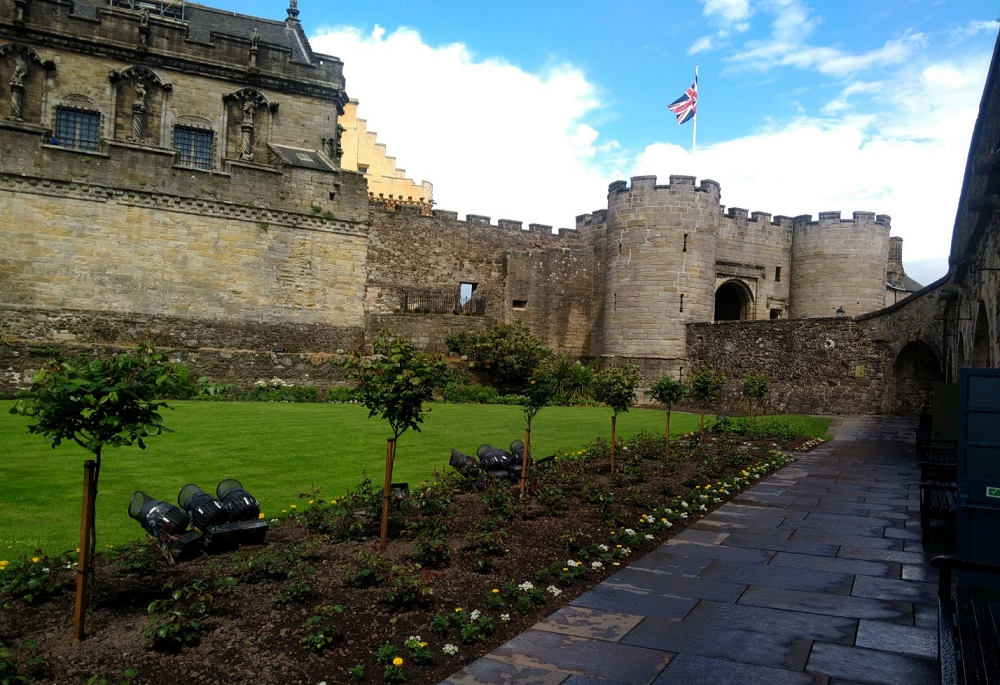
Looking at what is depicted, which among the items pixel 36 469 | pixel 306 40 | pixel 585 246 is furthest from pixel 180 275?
pixel 585 246

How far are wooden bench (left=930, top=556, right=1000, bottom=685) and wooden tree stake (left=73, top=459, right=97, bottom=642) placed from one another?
445 centimetres

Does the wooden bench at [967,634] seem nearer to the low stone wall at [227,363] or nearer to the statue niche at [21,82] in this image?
the low stone wall at [227,363]

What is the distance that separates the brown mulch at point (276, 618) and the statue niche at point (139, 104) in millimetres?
22638

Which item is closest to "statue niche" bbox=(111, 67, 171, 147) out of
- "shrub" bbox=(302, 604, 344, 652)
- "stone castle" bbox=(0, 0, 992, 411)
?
"stone castle" bbox=(0, 0, 992, 411)

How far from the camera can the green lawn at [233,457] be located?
22.4ft

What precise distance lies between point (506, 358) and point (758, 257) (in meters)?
14.1

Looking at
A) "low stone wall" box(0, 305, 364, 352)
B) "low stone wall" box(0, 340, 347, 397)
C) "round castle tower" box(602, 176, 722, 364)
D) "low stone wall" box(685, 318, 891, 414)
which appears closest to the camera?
"low stone wall" box(0, 340, 347, 397)

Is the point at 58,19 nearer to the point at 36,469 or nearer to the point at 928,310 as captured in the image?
the point at 36,469

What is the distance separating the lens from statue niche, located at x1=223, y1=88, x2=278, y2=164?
25750mm

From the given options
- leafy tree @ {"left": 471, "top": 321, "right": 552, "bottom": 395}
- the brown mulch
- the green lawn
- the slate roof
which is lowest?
the brown mulch

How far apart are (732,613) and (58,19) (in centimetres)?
2758

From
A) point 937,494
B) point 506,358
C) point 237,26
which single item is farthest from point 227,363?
point 937,494

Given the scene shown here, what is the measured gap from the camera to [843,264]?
30.8 meters

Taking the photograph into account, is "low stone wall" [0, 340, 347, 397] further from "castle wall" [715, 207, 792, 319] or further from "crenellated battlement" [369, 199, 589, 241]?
"castle wall" [715, 207, 792, 319]
